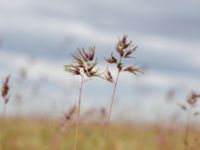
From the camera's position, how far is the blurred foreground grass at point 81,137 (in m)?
A: 7.69

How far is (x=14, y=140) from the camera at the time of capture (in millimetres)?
8203

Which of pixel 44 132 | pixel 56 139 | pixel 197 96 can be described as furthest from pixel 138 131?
pixel 197 96

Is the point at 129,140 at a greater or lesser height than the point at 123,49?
lesser

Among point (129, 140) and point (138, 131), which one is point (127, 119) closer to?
point (138, 131)

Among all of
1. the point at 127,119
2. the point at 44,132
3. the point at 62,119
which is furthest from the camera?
the point at 127,119

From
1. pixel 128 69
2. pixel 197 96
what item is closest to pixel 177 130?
pixel 197 96

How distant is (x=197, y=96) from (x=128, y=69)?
3.76 feet

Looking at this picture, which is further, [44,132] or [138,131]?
[138,131]

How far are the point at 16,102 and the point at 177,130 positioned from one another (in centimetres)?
457

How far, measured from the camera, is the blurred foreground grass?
303 inches

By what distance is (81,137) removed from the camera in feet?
30.1

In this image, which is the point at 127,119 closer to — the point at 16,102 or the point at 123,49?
the point at 16,102

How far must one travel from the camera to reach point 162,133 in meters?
7.43

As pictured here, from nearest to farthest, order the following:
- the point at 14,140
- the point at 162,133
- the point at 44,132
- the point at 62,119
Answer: the point at 62,119
the point at 162,133
the point at 14,140
the point at 44,132
